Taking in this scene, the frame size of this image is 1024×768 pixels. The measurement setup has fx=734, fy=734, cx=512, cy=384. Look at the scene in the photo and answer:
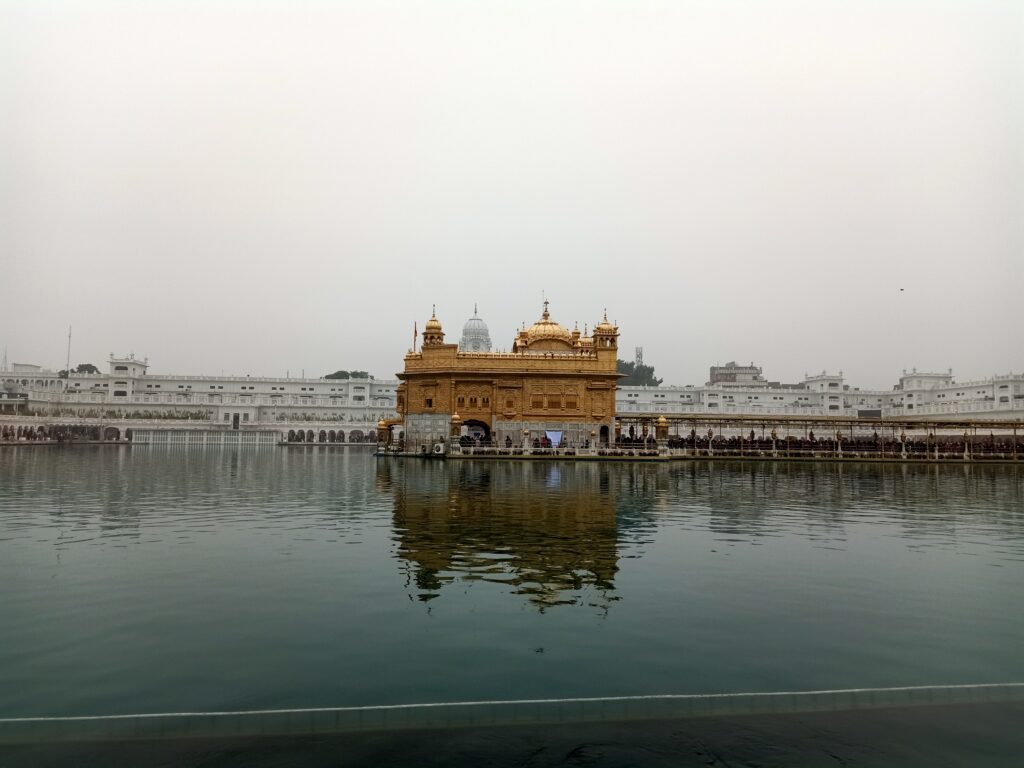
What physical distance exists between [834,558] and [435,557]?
7.68 meters

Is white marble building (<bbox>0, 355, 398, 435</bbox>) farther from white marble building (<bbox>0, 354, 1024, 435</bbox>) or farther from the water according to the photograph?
the water

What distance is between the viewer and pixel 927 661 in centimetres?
809

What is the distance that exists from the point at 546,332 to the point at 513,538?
5003 centimetres

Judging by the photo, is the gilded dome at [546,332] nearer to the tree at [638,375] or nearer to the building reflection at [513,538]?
the building reflection at [513,538]

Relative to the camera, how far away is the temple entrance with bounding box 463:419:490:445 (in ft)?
194

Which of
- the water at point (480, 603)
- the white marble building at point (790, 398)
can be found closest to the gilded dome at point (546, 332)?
the water at point (480, 603)

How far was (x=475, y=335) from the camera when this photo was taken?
127 metres

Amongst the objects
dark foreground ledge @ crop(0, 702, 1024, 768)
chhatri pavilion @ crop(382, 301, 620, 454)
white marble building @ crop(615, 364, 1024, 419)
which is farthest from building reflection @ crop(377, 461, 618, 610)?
white marble building @ crop(615, 364, 1024, 419)

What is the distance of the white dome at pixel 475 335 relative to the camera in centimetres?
12556

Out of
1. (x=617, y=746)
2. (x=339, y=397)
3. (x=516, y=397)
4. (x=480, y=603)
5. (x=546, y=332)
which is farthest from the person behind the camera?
(x=339, y=397)

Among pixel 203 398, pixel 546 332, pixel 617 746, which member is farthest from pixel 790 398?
pixel 617 746

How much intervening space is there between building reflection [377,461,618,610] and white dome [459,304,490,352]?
9539 centimetres

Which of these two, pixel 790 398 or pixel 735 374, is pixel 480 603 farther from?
pixel 735 374

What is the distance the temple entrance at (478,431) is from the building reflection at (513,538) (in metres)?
28.4
